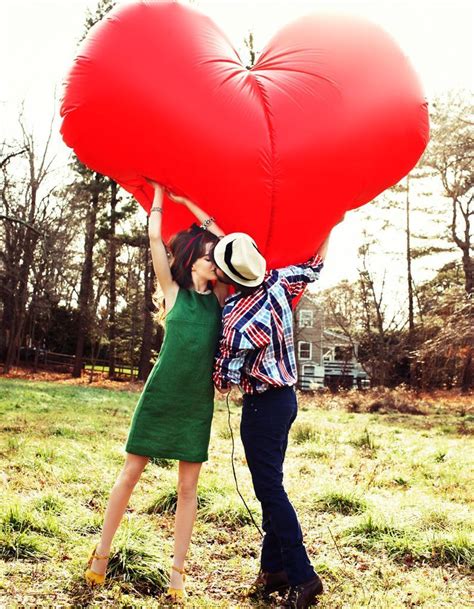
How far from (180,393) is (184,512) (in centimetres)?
63

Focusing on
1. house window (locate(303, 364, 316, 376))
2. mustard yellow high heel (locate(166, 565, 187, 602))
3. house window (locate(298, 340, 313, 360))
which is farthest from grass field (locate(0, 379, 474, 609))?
house window (locate(303, 364, 316, 376))

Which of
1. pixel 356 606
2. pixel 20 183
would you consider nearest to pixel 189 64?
pixel 356 606

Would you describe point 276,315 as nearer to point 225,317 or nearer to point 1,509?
point 225,317

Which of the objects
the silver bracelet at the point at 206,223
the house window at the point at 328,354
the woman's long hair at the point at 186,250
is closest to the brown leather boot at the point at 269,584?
the woman's long hair at the point at 186,250

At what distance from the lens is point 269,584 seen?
3297mm

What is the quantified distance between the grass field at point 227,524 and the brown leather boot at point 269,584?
7 cm

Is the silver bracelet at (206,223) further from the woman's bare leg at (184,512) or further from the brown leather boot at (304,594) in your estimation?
the brown leather boot at (304,594)

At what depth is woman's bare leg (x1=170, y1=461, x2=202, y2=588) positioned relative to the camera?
3168mm

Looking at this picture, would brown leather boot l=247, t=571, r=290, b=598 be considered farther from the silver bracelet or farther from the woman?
the silver bracelet

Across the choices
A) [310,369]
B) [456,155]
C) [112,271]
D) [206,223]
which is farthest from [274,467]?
[310,369]

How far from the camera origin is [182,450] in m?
3.09

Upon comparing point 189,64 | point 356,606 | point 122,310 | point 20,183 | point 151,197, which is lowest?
point 356,606

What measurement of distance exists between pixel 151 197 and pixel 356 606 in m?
2.42

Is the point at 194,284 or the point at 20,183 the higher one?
the point at 20,183
